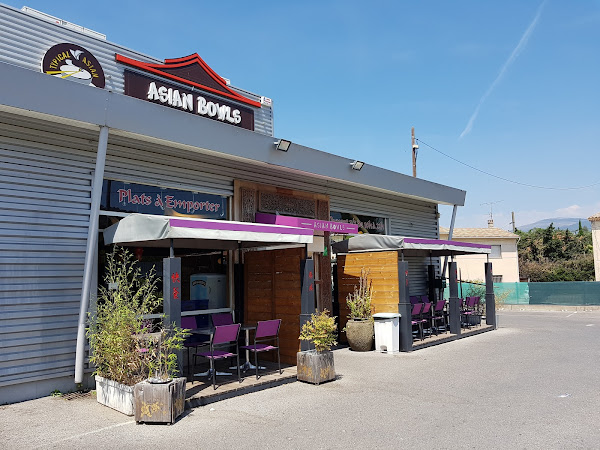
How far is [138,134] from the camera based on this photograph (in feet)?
24.5

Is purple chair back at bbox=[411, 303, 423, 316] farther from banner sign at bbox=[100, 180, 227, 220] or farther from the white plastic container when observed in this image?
banner sign at bbox=[100, 180, 227, 220]

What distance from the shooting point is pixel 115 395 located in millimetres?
6031

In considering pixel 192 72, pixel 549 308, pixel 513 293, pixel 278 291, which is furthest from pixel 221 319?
pixel 513 293

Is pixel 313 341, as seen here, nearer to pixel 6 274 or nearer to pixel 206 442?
pixel 206 442

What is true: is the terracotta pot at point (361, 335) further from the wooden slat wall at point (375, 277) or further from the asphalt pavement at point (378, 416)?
the asphalt pavement at point (378, 416)

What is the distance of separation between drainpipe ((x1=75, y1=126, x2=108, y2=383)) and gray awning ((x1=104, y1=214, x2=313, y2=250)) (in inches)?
12.0

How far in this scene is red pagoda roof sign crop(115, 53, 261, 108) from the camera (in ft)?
35.0

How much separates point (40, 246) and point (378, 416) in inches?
196

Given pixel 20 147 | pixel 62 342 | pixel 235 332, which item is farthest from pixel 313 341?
pixel 20 147

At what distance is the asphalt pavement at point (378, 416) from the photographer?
4789 millimetres

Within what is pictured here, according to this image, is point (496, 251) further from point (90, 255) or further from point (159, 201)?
point (90, 255)

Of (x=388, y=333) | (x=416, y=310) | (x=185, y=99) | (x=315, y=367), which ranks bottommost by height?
(x=315, y=367)

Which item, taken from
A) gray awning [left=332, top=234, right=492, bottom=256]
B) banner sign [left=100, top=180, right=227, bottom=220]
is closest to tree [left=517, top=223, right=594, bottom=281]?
gray awning [left=332, top=234, right=492, bottom=256]

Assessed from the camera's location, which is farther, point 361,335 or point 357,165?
point 357,165
